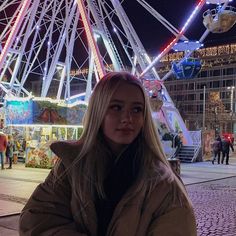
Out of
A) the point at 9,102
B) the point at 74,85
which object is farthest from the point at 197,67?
the point at 74,85

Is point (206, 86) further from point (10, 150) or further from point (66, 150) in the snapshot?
point (66, 150)

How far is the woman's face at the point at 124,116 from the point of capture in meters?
2.13

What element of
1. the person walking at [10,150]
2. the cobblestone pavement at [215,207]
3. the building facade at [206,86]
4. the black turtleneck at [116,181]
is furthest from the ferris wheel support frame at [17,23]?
the building facade at [206,86]

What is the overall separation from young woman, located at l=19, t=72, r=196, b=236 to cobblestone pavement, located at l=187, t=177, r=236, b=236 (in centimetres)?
588

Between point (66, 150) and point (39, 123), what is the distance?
813 inches

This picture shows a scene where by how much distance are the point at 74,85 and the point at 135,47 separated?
3044 inches

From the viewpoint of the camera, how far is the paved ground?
8234mm

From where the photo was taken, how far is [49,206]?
203 centimetres

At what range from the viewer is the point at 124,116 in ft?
7.01

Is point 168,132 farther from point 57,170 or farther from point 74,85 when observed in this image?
point 74,85

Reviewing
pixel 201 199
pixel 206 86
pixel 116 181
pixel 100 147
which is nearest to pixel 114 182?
pixel 116 181

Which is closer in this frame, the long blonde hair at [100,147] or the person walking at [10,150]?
the long blonde hair at [100,147]

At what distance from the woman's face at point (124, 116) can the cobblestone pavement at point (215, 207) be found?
5.90m

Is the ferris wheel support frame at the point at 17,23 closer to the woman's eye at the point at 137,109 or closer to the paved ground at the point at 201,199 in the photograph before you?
the paved ground at the point at 201,199
